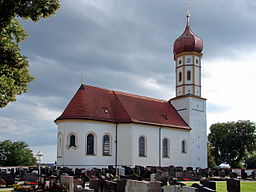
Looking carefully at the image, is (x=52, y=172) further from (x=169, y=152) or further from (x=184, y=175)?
(x=169, y=152)

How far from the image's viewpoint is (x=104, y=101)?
3631 centimetres

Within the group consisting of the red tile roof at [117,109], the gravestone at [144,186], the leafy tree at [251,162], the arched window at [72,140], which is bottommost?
the leafy tree at [251,162]

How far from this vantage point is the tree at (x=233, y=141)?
5391cm

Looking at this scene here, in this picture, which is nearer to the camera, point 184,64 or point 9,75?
point 9,75

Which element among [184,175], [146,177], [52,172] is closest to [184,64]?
[184,175]

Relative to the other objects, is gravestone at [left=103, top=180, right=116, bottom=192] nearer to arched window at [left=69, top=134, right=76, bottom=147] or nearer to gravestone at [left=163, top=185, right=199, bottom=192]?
gravestone at [left=163, top=185, right=199, bottom=192]

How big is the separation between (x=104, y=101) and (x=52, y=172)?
43.8ft

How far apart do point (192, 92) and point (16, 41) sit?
29724 millimetres

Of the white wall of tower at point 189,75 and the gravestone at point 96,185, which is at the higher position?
the white wall of tower at point 189,75

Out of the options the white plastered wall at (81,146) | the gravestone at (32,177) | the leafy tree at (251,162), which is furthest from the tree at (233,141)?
the gravestone at (32,177)

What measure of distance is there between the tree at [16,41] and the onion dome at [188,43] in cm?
2936

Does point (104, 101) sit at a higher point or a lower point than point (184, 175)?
higher

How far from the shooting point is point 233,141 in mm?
54250

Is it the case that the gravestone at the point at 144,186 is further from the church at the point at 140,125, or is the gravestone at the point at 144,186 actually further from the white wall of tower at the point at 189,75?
the white wall of tower at the point at 189,75
